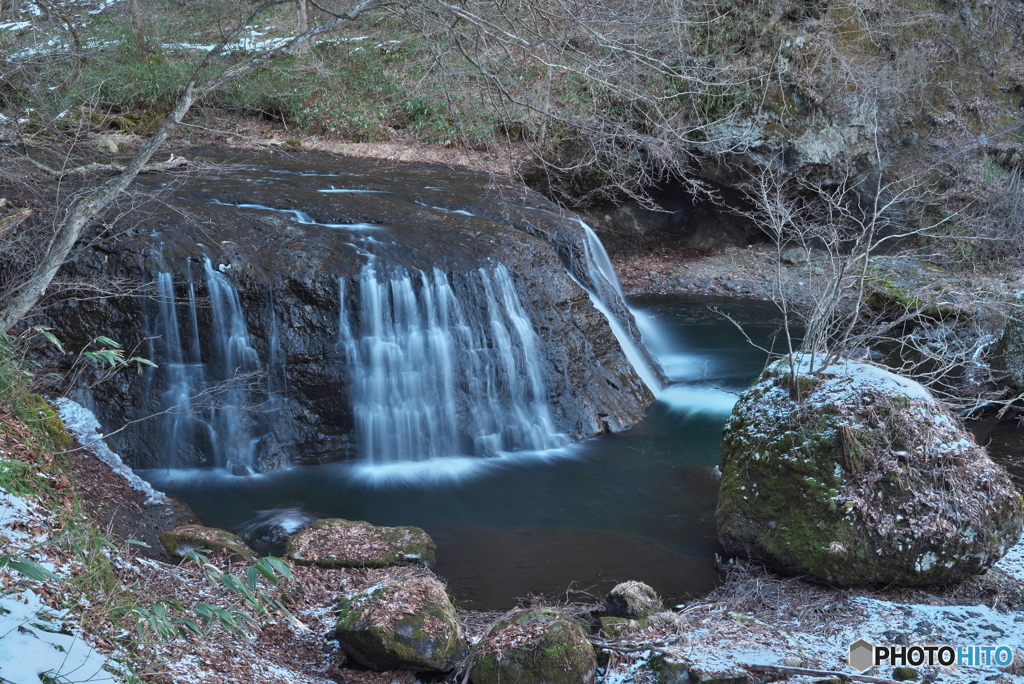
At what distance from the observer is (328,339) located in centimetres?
800

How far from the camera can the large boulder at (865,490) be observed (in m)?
4.85

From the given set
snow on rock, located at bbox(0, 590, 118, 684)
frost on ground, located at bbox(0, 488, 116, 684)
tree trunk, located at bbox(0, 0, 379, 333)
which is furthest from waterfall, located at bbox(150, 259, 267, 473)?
snow on rock, located at bbox(0, 590, 118, 684)

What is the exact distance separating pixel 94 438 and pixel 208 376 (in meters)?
1.31

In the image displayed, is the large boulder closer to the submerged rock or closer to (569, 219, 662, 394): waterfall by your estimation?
the submerged rock

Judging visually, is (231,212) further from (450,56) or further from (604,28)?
(450,56)

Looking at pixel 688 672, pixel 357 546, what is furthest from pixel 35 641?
pixel 357 546

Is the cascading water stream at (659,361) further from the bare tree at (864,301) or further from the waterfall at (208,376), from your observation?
the waterfall at (208,376)

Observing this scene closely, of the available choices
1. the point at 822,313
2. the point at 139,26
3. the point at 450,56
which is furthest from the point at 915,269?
the point at 139,26

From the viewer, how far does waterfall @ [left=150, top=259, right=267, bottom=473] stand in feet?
24.7

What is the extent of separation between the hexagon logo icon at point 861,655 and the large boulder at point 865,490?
695 millimetres

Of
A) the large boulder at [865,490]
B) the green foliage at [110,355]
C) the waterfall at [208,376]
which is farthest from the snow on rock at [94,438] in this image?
the large boulder at [865,490]

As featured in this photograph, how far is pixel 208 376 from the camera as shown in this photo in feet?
25.3

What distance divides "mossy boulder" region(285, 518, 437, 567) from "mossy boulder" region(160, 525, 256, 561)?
1.12 ft

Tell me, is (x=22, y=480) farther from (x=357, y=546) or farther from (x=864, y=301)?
(x=864, y=301)
